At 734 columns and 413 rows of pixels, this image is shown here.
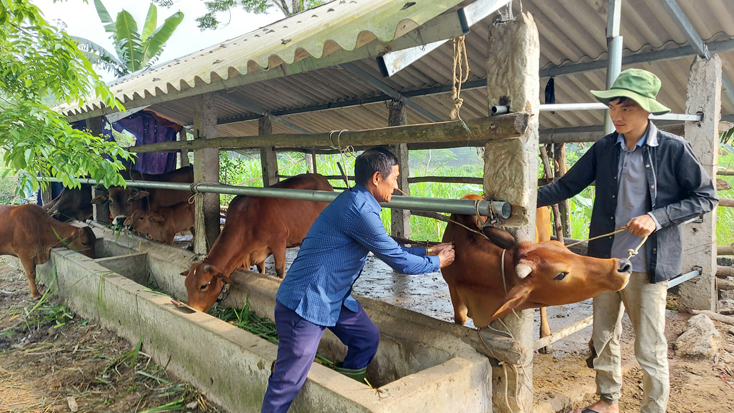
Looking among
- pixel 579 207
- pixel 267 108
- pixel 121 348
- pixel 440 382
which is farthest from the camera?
pixel 579 207

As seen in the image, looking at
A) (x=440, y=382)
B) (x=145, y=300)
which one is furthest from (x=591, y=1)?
(x=145, y=300)

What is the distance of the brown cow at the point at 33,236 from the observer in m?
6.45

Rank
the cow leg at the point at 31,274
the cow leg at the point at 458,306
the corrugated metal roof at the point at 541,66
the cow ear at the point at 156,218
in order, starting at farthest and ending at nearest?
1. the cow ear at the point at 156,218
2. the cow leg at the point at 31,274
3. the corrugated metal roof at the point at 541,66
4. the cow leg at the point at 458,306

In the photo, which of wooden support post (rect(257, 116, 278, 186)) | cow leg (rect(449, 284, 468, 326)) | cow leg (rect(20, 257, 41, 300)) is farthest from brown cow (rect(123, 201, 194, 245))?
cow leg (rect(449, 284, 468, 326))

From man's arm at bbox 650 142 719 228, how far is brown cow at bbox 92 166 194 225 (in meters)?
7.09

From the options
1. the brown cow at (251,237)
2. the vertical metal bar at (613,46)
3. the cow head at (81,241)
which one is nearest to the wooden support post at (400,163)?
the brown cow at (251,237)

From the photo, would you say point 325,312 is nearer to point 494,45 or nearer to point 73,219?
point 494,45

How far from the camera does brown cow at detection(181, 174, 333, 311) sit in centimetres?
447

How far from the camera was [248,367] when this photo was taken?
3008mm

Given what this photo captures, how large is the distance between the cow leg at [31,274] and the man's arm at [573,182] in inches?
264

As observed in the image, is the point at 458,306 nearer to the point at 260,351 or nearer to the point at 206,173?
the point at 260,351

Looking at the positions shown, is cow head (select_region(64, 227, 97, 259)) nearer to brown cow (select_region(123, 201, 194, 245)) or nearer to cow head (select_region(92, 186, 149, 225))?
brown cow (select_region(123, 201, 194, 245))

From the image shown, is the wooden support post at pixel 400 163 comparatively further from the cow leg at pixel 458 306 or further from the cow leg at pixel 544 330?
the cow leg at pixel 458 306

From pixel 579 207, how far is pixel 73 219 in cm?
1149
